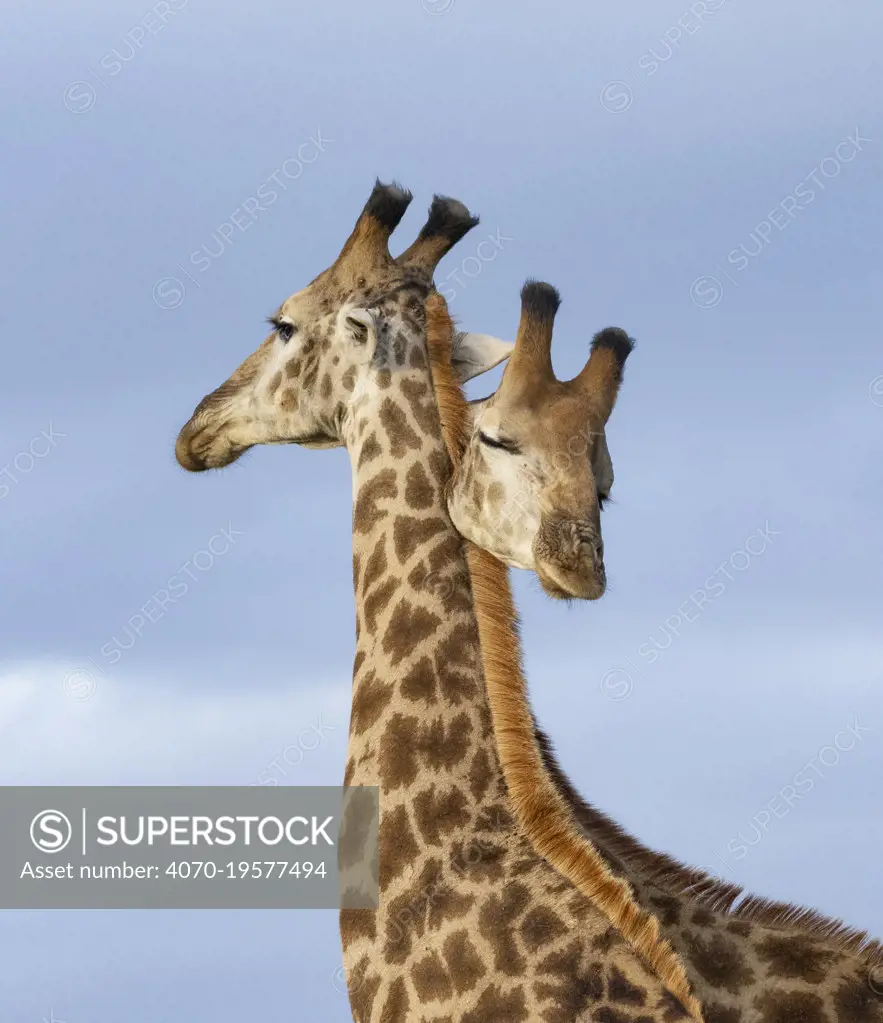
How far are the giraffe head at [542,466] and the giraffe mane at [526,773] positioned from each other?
22 cm

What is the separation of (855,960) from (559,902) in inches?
67.8

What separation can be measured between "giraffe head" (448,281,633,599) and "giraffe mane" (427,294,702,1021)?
0.22 metres

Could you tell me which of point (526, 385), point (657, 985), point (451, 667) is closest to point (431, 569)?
point (451, 667)

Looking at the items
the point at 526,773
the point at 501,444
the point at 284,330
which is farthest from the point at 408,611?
the point at 284,330

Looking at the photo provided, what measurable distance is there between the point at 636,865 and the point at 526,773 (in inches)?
36.8

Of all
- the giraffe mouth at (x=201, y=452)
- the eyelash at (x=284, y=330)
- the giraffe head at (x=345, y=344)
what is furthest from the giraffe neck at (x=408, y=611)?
the giraffe mouth at (x=201, y=452)

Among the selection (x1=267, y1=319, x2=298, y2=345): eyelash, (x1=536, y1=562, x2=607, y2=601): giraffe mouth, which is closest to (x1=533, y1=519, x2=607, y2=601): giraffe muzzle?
(x1=536, y1=562, x2=607, y2=601): giraffe mouth

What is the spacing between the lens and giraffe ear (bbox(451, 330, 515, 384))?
9359 mm

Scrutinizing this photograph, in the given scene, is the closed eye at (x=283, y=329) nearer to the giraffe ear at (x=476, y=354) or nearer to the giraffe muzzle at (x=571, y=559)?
the giraffe ear at (x=476, y=354)

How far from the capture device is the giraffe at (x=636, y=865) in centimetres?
749

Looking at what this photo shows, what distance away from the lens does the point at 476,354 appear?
9.39 meters

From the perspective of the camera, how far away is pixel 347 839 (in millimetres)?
7793

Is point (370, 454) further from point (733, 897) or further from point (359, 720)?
point (733, 897)

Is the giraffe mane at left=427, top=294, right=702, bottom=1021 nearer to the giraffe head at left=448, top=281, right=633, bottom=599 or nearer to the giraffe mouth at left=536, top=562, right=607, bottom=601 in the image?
the giraffe head at left=448, top=281, right=633, bottom=599
